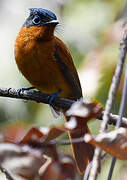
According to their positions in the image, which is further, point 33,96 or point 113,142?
point 33,96

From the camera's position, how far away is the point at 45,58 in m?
3.69

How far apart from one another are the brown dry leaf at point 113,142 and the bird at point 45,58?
244 cm

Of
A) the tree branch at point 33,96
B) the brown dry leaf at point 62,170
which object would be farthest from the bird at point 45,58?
the brown dry leaf at point 62,170

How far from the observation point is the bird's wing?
3.89m

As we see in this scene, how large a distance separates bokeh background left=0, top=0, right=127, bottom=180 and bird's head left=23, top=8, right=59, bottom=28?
20cm

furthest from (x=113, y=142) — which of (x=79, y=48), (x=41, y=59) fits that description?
(x=79, y=48)

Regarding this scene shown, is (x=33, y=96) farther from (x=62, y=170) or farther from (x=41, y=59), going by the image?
(x=62, y=170)

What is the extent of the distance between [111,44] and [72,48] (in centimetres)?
157

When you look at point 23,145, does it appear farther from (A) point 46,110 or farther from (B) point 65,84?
(A) point 46,110

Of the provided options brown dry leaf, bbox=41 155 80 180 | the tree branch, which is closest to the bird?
the tree branch

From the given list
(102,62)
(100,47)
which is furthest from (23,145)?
(100,47)

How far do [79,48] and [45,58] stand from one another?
1.07 metres

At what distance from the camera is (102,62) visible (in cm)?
312

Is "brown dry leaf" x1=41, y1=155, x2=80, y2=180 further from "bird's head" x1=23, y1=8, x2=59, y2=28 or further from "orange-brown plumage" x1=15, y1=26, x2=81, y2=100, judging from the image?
"bird's head" x1=23, y1=8, x2=59, y2=28
